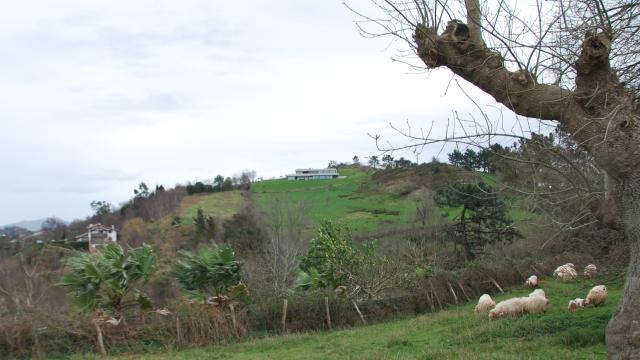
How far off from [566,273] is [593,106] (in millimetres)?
16294

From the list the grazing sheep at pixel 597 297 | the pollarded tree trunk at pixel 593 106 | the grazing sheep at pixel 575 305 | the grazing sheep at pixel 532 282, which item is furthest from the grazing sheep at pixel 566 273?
the pollarded tree trunk at pixel 593 106

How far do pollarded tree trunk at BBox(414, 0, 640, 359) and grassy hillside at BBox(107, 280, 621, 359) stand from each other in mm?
2991

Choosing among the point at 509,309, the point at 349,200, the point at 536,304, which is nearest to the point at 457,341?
the point at 509,309

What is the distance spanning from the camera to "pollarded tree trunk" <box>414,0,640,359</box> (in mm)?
5809

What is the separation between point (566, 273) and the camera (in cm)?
2081

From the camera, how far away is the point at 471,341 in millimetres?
11141

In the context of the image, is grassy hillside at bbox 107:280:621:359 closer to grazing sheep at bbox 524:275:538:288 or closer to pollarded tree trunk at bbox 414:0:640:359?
pollarded tree trunk at bbox 414:0:640:359

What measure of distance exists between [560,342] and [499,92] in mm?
5220

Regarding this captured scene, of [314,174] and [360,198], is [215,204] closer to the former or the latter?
[360,198]

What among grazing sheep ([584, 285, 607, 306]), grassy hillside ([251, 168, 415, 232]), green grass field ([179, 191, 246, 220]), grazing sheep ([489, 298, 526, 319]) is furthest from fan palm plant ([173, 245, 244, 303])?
green grass field ([179, 191, 246, 220])

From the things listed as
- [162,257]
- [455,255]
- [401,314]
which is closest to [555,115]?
[401,314]

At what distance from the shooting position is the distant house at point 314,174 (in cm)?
7352

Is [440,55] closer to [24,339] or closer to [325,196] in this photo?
[24,339]

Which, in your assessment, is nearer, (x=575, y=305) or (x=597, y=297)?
(x=575, y=305)
